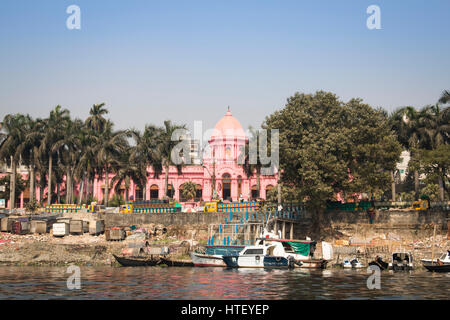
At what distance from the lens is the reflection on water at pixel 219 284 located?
1284 inches

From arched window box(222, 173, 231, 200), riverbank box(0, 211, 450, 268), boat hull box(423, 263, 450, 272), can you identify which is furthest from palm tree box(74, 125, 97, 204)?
boat hull box(423, 263, 450, 272)

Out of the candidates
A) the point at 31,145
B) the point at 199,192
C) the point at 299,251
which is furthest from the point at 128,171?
the point at 299,251

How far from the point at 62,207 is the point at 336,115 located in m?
38.4

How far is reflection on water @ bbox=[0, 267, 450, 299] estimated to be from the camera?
32.6 metres

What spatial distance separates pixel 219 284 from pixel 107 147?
44.3m

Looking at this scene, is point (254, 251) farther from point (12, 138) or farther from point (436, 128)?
point (12, 138)

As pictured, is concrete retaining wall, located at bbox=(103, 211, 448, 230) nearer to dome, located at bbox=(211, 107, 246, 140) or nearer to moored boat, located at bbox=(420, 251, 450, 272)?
moored boat, located at bbox=(420, 251, 450, 272)

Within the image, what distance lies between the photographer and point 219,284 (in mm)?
37312

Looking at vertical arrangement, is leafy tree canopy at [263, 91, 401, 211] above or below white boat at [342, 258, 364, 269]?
above

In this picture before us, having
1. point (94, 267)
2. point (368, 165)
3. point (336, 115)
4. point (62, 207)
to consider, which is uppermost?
point (336, 115)

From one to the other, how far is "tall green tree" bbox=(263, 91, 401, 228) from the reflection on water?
1409 centimetres
